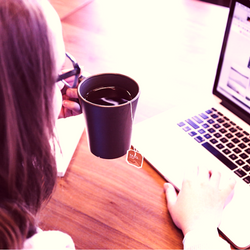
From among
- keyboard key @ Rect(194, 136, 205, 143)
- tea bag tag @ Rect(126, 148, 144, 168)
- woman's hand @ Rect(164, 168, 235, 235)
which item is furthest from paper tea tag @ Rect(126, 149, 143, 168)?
keyboard key @ Rect(194, 136, 205, 143)

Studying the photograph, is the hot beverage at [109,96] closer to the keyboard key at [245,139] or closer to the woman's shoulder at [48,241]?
the woman's shoulder at [48,241]

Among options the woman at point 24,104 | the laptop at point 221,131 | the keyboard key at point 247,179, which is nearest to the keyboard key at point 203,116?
the laptop at point 221,131

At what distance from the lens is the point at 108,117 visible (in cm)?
43

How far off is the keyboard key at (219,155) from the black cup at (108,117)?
0.25m

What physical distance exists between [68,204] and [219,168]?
1.14 feet

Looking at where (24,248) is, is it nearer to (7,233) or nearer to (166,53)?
(7,233)

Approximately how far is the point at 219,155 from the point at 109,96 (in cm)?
33

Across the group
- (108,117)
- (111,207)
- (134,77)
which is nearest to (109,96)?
(108,117)

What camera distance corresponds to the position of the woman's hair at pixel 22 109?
34cm

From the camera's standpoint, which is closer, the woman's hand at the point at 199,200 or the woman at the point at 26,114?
the woman at the point at 26,114

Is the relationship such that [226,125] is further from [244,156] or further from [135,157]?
[135,157]

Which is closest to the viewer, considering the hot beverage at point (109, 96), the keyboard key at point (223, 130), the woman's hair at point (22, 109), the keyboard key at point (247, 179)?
the woman's hair at point (22, 109)

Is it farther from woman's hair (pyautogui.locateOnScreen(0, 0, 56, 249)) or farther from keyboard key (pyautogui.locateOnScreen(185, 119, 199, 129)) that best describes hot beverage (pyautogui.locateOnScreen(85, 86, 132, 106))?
keyboard key (pyautogui.locateOnScreen(185, 119, 199, 129))

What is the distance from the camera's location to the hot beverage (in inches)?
19.1
